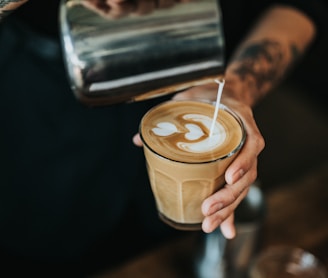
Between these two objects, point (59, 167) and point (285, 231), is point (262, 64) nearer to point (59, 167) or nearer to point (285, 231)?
point (285, 231)

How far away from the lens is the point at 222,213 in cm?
96

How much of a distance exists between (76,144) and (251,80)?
1.78ft

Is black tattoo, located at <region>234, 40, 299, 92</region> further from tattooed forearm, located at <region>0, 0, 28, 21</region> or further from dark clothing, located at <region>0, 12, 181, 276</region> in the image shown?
tattooed forearm, located at <region>0, 0, 28, 21</region>

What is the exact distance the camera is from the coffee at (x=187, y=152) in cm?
93

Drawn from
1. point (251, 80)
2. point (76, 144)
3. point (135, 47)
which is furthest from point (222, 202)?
point (76, 144)

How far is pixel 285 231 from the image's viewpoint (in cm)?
Result: 149

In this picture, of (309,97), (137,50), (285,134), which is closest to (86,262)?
(137,50)

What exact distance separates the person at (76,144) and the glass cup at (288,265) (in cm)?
39

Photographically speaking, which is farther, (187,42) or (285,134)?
(285,134)

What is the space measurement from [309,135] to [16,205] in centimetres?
208

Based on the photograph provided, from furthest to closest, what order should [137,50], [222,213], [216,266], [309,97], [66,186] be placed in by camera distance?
1. [309,97]
2. [66,186]
3. [216,266]
4. [222,213]
5. [137,50]

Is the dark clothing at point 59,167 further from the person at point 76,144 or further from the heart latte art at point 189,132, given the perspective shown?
the heart latte art at point 189,132

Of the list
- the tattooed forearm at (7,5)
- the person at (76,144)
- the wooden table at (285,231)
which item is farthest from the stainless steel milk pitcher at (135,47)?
the wooden table at (285,231)

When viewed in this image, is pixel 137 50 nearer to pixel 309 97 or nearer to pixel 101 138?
pixel 101 138
